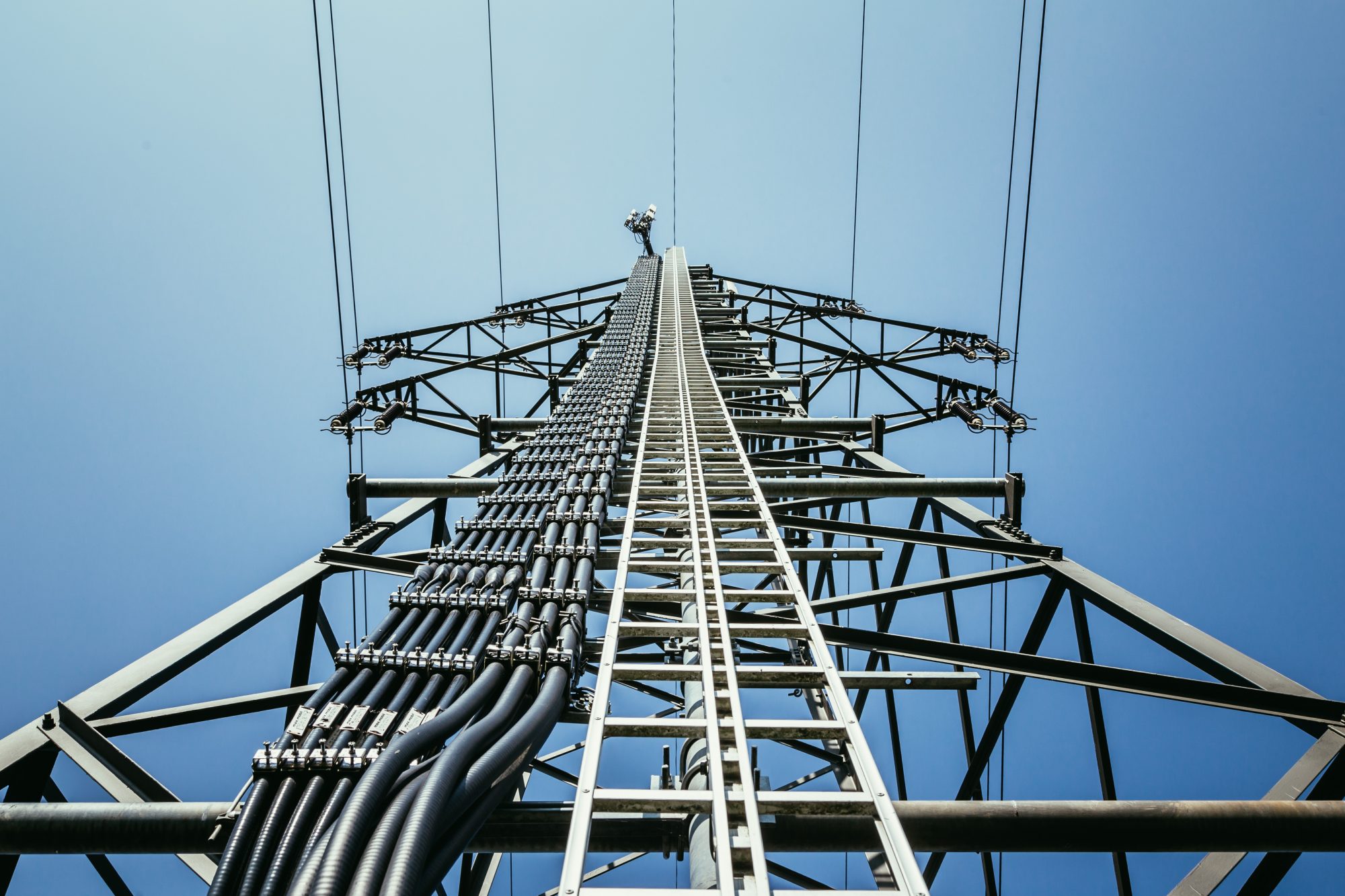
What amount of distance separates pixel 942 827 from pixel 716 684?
1.40 metres

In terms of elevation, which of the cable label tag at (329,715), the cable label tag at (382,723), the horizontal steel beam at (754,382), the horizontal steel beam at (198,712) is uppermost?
the horizontal steel beam at (754,382)

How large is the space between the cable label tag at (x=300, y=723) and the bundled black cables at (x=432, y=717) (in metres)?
0.01

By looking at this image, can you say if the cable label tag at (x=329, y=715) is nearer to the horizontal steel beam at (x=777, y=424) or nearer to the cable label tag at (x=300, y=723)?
the cable label tag at (x=300, y=723)

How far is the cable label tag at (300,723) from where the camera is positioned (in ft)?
12.6

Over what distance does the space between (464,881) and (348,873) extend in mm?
5780

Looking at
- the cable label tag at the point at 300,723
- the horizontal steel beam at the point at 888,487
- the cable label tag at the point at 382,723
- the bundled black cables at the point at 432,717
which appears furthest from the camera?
the horizontal steel beam at the point at 888,487

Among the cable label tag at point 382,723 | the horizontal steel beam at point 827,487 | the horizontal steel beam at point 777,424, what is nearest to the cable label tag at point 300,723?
the cable label tag at point 382,723

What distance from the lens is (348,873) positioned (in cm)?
287

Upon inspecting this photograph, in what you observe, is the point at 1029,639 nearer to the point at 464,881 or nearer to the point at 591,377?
the point at 464,881

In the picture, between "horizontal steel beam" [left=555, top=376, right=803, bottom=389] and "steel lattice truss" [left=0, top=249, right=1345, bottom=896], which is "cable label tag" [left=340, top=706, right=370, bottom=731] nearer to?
"steel lattice truss" [left=0, top=249, right=1345, bottom=896]

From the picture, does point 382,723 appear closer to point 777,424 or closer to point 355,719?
point 355,719

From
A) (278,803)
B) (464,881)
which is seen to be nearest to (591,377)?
(464,881)

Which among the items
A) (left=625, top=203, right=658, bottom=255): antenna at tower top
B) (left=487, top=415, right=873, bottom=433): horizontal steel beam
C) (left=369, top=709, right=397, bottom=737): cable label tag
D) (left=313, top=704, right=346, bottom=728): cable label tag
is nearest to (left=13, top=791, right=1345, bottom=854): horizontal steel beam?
(left=313, top=704, right=346, bottom=728): cable label tag

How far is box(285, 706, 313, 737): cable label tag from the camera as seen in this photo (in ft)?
12.6
